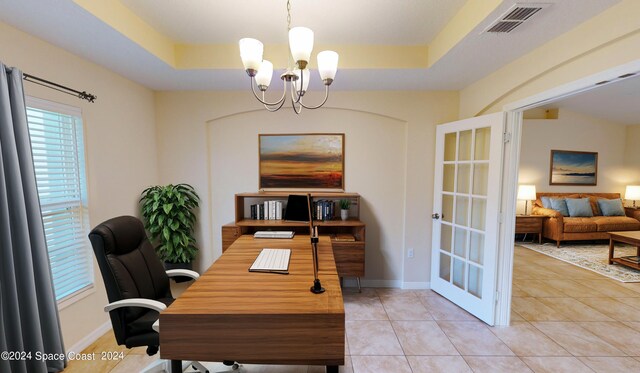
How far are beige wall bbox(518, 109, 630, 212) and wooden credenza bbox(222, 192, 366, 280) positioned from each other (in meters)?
4.70

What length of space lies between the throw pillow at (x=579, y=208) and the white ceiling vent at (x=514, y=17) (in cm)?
537

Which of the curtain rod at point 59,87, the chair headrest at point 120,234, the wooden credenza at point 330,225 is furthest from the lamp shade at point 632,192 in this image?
the curtain rod at point 59,87

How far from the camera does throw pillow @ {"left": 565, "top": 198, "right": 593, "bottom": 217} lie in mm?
5324

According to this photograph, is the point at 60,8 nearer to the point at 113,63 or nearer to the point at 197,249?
the point at 113,63

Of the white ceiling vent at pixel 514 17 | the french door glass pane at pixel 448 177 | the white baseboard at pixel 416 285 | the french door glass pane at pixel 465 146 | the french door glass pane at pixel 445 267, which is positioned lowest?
the white baseboard at pixel 416 285

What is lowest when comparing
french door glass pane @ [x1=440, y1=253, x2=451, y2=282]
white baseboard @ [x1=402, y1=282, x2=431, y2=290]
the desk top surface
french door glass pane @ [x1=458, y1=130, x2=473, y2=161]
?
white baseboard @ [x1=402, y1=282, x2=431, y2=290]

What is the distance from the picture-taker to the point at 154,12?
6.40ft

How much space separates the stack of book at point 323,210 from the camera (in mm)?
3180

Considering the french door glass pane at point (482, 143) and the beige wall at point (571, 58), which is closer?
the beige wall at point (571, 58)

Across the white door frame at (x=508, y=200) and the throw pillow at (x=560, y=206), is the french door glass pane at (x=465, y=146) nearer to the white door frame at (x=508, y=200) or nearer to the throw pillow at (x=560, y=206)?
the white door frame at (x=508, y=200)

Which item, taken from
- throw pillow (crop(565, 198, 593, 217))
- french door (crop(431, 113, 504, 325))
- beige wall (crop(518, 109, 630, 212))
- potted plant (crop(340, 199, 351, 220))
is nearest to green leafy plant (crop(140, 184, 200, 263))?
potted plant (crop(340, 199, 351, 220))

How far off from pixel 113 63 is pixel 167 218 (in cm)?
161

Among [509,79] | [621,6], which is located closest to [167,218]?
[509,79]

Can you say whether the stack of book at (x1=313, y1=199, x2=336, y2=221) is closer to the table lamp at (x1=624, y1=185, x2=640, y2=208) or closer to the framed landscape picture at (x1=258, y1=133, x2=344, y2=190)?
the framed landscape picture at (x1=258, y1=133, x2=344, y2=190)
